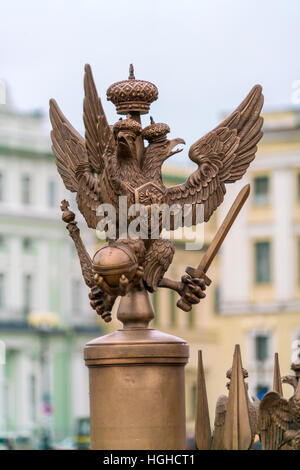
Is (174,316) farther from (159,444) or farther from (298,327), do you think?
(159,444)

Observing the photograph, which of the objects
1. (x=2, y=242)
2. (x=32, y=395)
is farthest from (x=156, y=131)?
(x=2, y=242)

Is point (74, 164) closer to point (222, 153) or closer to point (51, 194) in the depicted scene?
point (222, 153)

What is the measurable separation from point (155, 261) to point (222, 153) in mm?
614

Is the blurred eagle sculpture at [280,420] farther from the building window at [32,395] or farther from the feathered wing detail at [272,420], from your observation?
the building window at [32,395]

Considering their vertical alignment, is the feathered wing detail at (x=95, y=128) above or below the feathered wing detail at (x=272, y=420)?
above

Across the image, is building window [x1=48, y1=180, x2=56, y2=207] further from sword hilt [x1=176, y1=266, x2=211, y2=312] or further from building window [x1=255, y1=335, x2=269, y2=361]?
sword hilt [x1=176, y1=266, x2=211, y2=312]

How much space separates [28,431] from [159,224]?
177 ft

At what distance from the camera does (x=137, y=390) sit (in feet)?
25.1

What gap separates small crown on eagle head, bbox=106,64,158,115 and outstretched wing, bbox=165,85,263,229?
0.34 m

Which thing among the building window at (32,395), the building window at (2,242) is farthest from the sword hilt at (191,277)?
the building window at (2,242)

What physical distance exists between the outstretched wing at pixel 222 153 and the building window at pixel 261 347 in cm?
5085

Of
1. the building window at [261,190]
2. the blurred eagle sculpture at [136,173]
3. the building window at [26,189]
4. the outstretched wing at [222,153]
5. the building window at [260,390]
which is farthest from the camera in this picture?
the building window at [26,189]

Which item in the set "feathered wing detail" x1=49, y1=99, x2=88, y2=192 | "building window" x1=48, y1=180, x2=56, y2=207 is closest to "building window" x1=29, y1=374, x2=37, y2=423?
"building window" x1=48, y1=180, x2=56, y2=207

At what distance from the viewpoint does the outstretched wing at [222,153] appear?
319 inches
